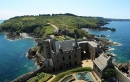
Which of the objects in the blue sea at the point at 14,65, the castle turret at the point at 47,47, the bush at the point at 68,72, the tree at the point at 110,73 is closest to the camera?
the tree at the point at 110,73

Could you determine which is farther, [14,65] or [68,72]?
[14,65]

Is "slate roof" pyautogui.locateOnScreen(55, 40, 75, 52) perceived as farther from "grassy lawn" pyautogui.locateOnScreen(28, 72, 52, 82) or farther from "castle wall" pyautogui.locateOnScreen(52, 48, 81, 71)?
"grassy lawn" pyautogui.locateOnScreen(28, 72, 52, 82)

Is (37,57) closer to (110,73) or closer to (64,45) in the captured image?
(64,45)

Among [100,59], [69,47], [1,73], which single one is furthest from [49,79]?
[1,73]

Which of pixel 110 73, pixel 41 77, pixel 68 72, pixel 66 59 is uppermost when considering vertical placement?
pixel 66 59

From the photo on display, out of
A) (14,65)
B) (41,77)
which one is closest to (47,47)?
(41,77)

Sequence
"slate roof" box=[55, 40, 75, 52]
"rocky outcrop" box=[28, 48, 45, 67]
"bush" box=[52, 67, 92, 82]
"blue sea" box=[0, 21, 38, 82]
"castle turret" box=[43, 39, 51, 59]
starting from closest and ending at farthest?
"bush" box=[52, 67, 92, 82], "slate roof" box=[55, 40, 75, 52], "castle turret" box=[43, 39, 51, 59], "blue sea" box=[0, 21, 38, 82], "rocky outcrop" box=[28, 48, 45, 67]

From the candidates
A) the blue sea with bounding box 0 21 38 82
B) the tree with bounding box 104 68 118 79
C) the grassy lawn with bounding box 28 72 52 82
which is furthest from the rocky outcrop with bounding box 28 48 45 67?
the tree with bounding box 104 68 118 79

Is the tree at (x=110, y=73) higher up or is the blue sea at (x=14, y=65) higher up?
the tree at (x=110, y=73)

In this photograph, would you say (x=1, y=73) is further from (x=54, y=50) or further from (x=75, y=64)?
(x=75, y=64)

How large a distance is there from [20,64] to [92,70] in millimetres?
49907

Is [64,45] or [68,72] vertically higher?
[64,45]

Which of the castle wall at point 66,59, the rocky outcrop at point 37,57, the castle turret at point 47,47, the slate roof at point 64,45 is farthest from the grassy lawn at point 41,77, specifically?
the rocky outcrop at point 37,57

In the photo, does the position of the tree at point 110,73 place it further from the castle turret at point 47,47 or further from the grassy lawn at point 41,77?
the castle turret at point 47,47
